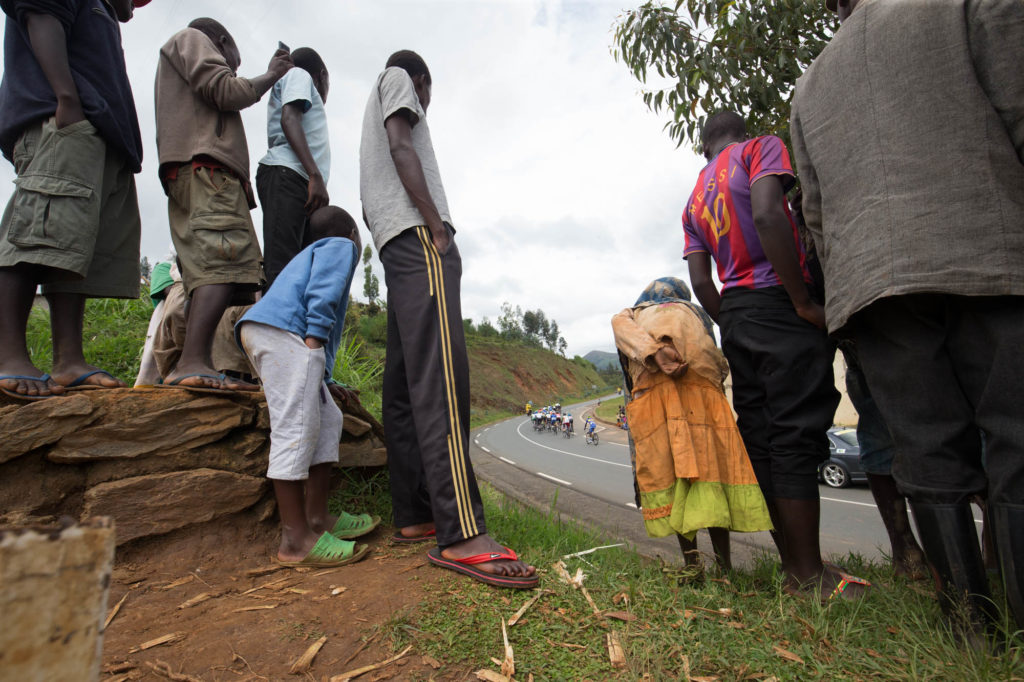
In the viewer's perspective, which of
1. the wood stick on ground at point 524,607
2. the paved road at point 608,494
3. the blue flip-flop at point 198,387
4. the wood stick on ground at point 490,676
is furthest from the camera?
the paved road at point 608,494

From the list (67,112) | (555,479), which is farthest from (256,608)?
(555,479)

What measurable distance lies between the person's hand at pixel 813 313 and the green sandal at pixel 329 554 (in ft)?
6.45

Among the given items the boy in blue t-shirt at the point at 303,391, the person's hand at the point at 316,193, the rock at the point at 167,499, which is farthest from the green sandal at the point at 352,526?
the person's hand at the point at 316,193

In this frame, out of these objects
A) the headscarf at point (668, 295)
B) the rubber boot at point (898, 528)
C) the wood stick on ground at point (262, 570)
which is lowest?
the rubber boot at point (898, 528)

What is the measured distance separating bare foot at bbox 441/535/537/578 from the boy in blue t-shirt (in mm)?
478

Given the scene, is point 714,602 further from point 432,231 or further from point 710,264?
point 432,231

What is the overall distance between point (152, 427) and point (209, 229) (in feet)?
2.92

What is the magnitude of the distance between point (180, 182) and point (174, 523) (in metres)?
1.50

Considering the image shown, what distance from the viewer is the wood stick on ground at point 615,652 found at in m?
1.46

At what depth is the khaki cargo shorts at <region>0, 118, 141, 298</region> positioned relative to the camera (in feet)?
6.79

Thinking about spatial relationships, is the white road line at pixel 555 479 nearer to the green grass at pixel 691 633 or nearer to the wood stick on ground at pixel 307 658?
the green grass at pixel 691 633

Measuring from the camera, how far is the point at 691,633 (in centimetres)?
162

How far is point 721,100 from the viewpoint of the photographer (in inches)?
157

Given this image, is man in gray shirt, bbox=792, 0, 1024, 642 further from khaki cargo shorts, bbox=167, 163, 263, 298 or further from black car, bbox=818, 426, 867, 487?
black car, bbox=818, 426, 867, 487
